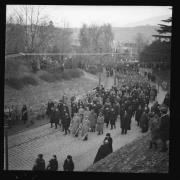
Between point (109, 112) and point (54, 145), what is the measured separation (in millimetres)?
1707

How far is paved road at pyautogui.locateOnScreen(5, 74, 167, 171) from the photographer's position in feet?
26.5

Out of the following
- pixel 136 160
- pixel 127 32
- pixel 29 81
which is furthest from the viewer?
pixel 127 32

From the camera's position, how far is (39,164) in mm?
8078

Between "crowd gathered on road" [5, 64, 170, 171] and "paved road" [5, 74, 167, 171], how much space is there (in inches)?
4.6

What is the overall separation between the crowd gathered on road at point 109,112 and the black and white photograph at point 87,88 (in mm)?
26

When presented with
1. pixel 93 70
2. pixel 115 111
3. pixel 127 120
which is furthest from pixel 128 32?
pixel 127 120

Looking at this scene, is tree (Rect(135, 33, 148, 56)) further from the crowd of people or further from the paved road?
the paved road

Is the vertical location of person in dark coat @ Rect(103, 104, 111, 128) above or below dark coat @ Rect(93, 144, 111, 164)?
above

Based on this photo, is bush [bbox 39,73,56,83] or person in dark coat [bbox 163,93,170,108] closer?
person in dark coat [bbox 163,93,170,108]

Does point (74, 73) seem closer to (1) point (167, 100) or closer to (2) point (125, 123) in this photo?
(2) point (125, 123)

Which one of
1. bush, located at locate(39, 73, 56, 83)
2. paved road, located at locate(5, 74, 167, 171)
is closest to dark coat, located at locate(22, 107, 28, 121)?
paved road, located at locate(5, 74, 167, 171)
